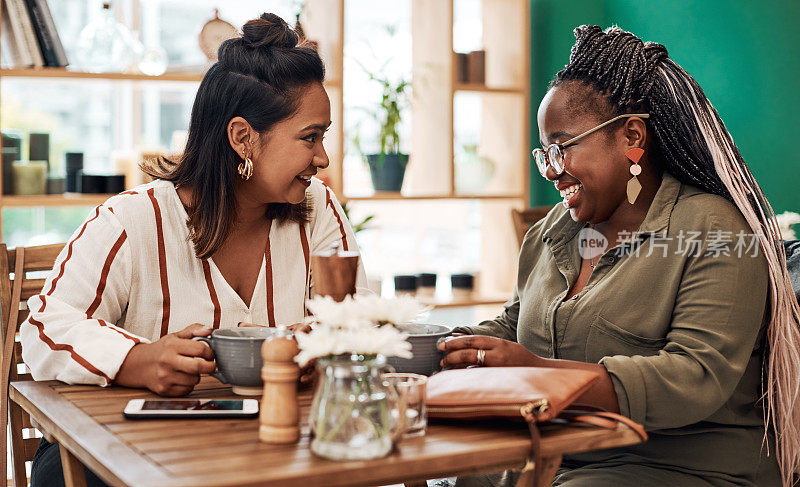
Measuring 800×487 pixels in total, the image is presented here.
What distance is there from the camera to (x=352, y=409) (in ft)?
3.31

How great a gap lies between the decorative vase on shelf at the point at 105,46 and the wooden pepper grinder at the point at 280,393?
2720mm

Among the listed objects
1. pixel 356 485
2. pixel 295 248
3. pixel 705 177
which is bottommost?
pixel 356 485

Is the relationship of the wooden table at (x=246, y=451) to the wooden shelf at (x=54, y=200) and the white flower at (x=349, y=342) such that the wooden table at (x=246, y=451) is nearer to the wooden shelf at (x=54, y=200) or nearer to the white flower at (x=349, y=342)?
the white flower at (x=349, y=342)

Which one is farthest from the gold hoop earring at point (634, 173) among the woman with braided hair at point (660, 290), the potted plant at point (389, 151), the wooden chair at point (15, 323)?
the potted plant at point (389, 151)

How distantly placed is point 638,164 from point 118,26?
2.52m

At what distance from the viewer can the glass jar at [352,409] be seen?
1.01 m

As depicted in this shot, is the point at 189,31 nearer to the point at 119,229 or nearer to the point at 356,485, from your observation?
the point at 119,229

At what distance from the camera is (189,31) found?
4.05 metres

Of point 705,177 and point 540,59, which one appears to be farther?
point 540,59

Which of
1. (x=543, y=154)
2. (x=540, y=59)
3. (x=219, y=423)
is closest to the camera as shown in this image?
(x=219, y=423)

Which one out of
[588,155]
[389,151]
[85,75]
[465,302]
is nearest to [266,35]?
[588,155]

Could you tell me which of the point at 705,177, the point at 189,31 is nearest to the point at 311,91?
the point at 705,177

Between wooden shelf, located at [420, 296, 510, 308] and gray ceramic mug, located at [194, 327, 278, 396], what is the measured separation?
2.52 m

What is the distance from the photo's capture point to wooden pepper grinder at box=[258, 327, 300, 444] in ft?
3.54
